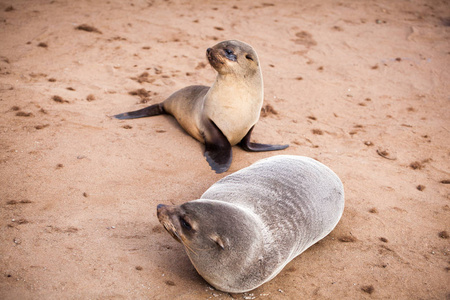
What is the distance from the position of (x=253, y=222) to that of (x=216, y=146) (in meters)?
2.00

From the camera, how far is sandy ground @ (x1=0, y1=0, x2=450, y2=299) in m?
2.69

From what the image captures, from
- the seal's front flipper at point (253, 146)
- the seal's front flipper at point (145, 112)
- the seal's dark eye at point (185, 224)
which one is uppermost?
the seal's dark eye at point (185, 224)

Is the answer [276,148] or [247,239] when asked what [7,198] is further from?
[276,148]

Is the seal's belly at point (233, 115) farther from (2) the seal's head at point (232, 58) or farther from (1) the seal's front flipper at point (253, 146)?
(2) the seal's head at point (232, 58)

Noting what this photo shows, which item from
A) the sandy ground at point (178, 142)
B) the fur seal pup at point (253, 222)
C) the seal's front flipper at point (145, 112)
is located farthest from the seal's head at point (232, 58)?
the fur seal pup at point (253, 222)

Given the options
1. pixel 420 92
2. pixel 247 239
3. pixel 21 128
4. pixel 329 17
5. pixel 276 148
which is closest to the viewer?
pixel 247 239

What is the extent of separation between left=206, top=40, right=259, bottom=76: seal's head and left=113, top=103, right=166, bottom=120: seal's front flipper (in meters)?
1.16

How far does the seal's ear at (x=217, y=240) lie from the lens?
237 cm

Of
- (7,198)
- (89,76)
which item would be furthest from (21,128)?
(89,76)

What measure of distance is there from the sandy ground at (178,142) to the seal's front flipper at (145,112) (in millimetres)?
134

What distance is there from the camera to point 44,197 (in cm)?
317

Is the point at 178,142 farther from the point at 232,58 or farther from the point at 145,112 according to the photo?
the point at 232,58

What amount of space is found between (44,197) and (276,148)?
8.55 ft

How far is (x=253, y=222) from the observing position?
2535 millimetres
